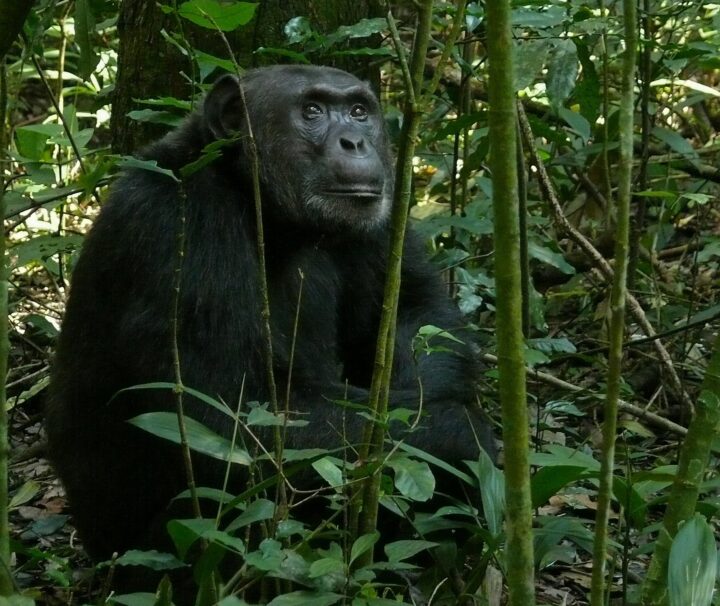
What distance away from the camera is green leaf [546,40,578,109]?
5570 mm

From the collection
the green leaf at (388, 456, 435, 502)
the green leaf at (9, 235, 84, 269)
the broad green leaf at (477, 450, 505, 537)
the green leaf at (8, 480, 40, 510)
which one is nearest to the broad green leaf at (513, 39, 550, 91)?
the broad green leaf at (477, 450, 505, 537)

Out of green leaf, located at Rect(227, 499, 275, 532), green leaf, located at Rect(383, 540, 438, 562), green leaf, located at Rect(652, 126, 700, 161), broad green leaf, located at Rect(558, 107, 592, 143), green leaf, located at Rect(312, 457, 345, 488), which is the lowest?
green leaf, located at Rect(383, 540, 438, 562)

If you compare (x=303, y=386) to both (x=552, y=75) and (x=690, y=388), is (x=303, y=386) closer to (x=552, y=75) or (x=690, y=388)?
(x=552, y=75)

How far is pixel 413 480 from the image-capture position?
3.66m

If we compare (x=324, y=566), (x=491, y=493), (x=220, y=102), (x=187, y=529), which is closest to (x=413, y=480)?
(x=324, y=566)

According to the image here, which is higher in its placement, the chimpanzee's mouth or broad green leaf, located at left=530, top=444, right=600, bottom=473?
the chimpanzee's mouth

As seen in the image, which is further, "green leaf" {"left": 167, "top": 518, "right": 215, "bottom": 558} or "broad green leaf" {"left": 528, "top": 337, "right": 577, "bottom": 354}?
"broad green leaf" {"left": 528, "top": 337, "right": 577, "bottom": 354}

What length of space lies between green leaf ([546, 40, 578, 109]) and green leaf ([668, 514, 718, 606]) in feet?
9.20

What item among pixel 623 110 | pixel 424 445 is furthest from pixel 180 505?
pixel 623 110

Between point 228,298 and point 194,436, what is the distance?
3.76 ft

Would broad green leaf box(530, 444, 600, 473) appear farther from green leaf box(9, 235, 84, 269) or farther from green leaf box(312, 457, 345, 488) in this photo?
green leaf box(9, 235, 84, 269)

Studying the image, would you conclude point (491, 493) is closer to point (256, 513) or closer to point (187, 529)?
point (256, 513)

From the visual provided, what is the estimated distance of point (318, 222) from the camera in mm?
5516

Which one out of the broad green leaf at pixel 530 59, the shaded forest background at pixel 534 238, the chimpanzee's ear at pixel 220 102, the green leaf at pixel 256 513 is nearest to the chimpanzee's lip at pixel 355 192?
the chimpanzee's ear at pixel 220 102
